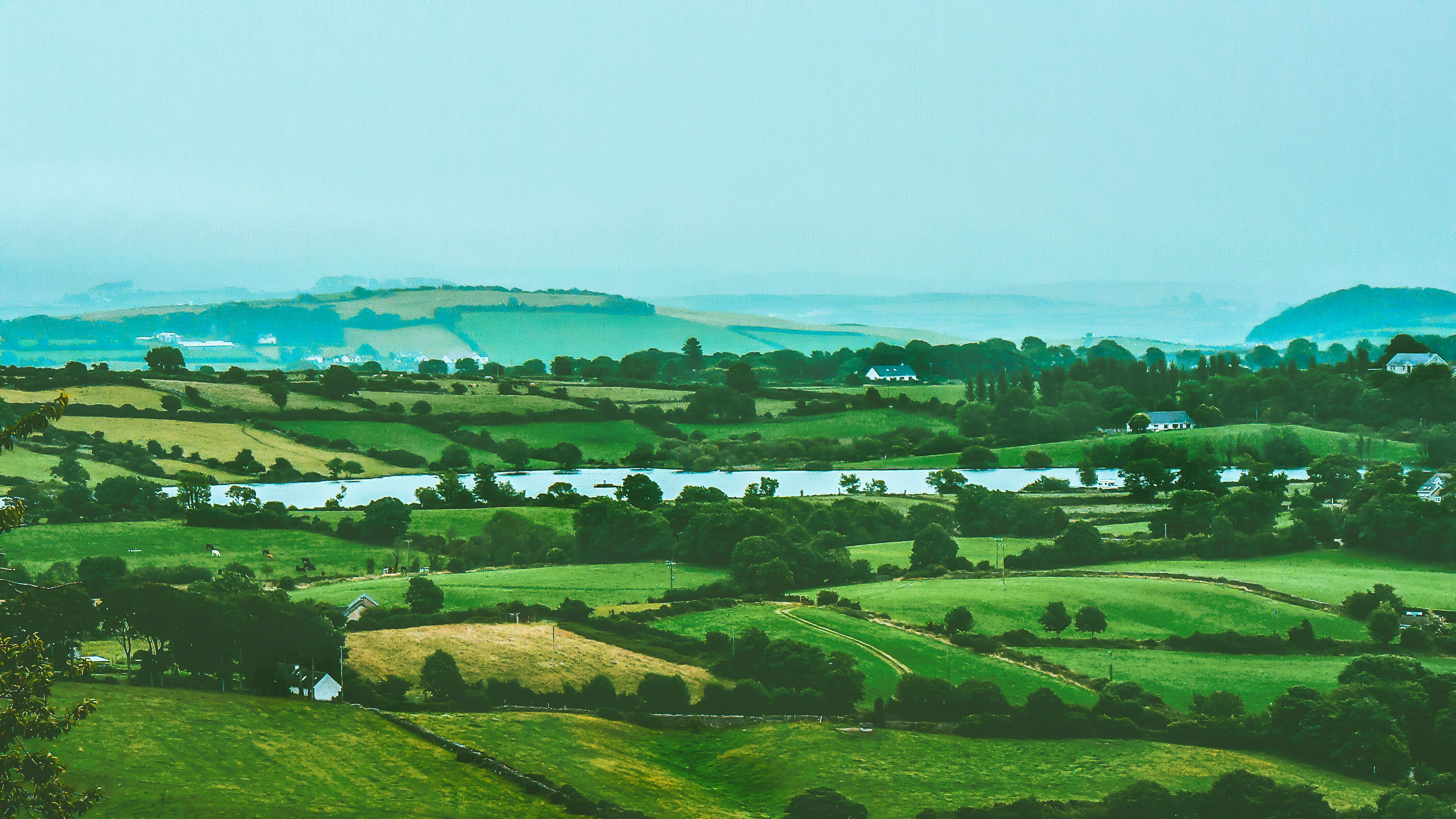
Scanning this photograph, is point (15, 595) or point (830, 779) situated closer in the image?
point (15, 595)

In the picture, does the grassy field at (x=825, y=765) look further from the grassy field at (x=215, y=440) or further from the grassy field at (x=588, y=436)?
the grassy field at (x=588, y=436)

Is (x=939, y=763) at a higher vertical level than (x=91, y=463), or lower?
lower

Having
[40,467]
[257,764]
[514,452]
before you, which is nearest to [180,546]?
[40,467]

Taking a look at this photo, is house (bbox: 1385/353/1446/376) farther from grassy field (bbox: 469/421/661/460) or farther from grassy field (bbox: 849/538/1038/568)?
grassy field (bbox: 469/421/661/460)

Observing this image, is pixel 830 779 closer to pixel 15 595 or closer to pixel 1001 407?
pixel 15 595

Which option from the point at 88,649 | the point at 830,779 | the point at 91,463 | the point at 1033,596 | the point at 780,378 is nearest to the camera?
the point at 830,779

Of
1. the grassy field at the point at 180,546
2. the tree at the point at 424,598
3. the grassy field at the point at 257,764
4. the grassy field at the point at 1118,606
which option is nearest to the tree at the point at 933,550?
the grassy field at the point at 1118,606

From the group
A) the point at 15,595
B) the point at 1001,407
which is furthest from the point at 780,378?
the point at 15,595
